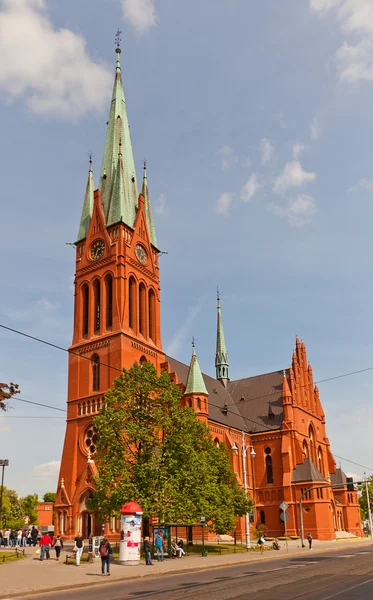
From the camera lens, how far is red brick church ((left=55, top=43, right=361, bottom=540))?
50.4 meters

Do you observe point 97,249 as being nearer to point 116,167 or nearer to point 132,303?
point 132,303

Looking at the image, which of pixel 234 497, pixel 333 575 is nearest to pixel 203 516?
pixel 234 497

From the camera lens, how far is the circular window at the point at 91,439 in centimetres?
4938

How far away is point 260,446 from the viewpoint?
69062 millimetres

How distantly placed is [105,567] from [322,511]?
136 ft

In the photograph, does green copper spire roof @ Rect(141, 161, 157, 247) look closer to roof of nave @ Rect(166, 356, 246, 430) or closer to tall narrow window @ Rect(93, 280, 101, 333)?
tall narrow window @ Rect(93, 280, 101, 333)

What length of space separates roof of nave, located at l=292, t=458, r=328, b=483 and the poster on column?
125ft

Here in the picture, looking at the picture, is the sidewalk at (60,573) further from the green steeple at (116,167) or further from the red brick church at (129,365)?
the green steeple at (116,167)

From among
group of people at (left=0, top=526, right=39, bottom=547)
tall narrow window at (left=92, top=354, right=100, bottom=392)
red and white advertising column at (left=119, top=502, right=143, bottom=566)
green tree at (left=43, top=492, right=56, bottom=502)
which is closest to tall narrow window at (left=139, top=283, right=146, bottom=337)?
tall narrow window at (left=92, top=354, right=100, bottom=392)

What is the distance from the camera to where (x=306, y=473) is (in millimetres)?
62688

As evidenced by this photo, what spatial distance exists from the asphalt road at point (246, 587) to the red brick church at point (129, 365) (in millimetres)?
22795

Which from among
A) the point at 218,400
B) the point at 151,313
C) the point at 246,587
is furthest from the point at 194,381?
the point at 246,587

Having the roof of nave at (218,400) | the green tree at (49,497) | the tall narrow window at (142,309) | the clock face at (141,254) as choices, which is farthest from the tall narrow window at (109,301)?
the green tree at (49,497)

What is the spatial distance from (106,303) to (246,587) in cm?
3943
